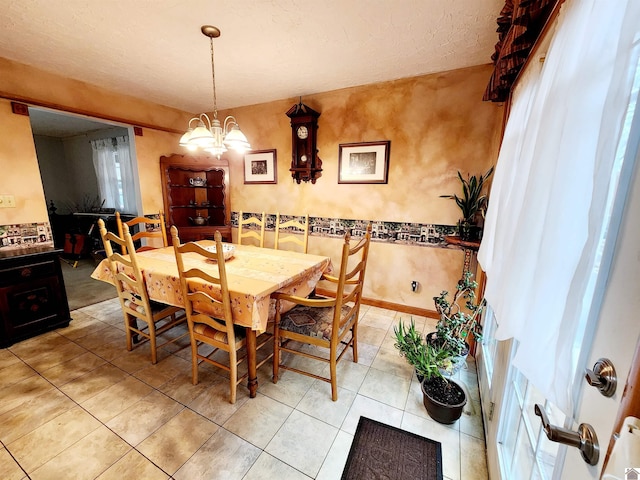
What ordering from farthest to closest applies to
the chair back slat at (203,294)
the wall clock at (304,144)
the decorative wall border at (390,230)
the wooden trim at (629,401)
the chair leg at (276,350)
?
the wall clock at (304,144), the decorative wall border at (390,230), the chair leg at (276,350), the chair back slat at (203,294), the wooden trim at (629,401)

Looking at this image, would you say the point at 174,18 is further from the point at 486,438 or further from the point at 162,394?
the point at 486,438

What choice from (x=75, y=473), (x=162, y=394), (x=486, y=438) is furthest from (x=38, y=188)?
(x=486, y=438)

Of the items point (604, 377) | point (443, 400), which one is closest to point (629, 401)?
point (604, 377)

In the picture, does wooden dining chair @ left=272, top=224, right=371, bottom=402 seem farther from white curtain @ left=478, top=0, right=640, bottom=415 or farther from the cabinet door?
the cabinet door

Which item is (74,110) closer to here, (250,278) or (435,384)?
(250,278)

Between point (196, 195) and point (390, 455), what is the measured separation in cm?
396

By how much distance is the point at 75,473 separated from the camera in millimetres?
1282

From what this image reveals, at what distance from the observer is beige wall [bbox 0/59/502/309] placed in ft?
7.94

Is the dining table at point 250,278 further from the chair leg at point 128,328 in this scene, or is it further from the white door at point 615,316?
the white door at point 615,316

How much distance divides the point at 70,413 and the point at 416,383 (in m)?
2.27

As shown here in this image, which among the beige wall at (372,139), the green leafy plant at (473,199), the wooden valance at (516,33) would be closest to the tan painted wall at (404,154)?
the beige wall at (372,139)

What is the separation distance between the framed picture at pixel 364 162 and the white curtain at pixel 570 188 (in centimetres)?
201

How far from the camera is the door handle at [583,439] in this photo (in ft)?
1.53

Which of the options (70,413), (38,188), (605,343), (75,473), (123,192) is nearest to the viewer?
(605,343)
